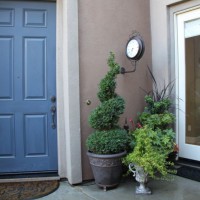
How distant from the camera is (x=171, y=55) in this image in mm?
4285

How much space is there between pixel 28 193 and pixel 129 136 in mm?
1464

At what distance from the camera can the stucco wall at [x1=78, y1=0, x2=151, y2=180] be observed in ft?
13.1

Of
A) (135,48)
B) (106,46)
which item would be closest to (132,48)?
(135,48)

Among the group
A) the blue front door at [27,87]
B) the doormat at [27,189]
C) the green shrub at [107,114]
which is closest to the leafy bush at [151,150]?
the green shrub at [107,114]

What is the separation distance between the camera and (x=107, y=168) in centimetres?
354

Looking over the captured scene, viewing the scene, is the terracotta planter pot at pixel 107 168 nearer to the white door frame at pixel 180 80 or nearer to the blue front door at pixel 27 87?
the blue front door at pixel 27 87

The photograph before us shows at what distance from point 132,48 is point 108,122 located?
1136 mm

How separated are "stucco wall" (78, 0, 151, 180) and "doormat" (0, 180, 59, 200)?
51cm

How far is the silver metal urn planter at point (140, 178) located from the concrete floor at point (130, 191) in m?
0.07

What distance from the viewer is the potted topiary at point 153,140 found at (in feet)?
11.0

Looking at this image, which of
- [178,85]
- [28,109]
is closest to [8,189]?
[28,109]

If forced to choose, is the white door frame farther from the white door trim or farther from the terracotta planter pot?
the white door trim

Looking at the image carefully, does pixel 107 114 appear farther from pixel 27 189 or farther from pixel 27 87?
pixel 27 189

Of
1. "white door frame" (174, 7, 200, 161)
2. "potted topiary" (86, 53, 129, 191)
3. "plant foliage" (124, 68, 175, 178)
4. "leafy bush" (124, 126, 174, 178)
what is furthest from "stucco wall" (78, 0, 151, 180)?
"leafy bush" (124, 126, 174, 178)
